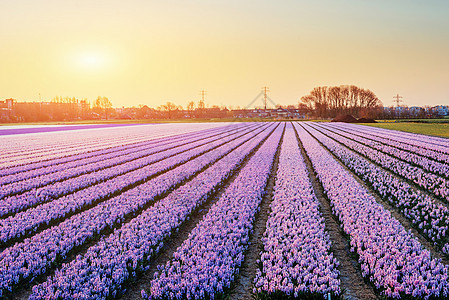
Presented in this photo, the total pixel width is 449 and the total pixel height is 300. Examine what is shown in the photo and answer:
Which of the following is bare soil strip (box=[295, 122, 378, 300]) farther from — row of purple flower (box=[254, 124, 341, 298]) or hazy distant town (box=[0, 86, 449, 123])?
hazy distant town (box=[0, 86, 449, 123])

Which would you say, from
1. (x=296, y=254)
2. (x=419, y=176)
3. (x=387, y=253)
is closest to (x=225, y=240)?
(x=296, y=254)

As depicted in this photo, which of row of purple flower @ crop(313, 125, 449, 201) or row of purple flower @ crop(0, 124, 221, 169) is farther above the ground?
row of purple flower @ crop(313, 125, 449, 201)

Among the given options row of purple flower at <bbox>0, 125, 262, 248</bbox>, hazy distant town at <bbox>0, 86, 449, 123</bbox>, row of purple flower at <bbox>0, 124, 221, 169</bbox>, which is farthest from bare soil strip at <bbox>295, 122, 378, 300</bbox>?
hazy distant town at <bbox>0, 86, 449, 123</bbox>

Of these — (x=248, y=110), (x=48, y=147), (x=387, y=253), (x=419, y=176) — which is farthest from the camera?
(x=248, y=110)

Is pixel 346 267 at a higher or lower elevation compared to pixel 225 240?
lower

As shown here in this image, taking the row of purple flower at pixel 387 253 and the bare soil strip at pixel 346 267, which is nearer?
the row of purple flower at pixel 387 253

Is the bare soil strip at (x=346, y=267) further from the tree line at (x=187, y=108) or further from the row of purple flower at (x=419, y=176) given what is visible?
the tree line at (x=187, y=108)

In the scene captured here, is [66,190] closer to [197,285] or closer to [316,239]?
[197,285]

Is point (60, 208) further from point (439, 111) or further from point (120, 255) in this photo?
point (439, 111)

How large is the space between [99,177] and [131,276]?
7.92 metres

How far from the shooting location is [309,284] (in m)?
4.38

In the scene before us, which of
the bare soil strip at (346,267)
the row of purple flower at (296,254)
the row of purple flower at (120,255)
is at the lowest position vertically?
the bare soil strip at (346,267)

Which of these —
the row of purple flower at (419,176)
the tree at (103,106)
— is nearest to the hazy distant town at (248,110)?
the tree at (103,106)

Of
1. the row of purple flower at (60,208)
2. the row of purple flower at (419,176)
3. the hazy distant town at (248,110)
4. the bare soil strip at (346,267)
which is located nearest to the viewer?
the bare soil strip at (346,267)
